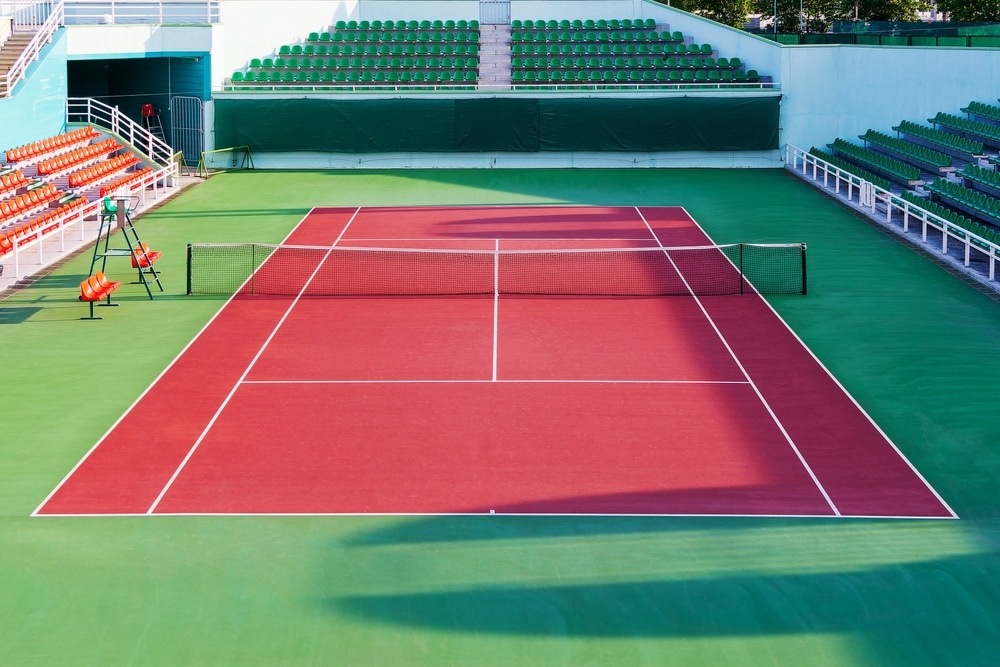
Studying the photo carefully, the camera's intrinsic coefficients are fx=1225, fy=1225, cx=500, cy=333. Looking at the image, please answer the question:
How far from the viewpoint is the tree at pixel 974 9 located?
51531mm

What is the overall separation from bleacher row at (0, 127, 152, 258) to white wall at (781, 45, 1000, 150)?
21.2 meters

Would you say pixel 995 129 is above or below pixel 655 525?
above

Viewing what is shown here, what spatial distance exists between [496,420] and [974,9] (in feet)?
142

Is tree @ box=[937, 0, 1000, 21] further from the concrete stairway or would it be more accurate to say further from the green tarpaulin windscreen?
the concrete stairway

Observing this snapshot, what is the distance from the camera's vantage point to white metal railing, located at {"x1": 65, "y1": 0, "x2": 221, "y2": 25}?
40.6 metres

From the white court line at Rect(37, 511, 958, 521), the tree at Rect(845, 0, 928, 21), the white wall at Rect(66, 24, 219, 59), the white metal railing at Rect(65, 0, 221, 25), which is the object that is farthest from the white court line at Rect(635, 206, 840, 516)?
the tree at Rect(845, 0, 928, 21)

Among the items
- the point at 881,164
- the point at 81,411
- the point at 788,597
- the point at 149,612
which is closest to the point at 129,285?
the point at 81,411

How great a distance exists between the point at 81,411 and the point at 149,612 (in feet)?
20.9

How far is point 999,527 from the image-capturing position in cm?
1327

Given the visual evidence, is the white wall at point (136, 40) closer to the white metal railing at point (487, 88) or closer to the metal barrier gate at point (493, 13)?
the white metal railing at point (487, 88)

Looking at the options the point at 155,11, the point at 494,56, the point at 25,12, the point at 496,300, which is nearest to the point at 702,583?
the point at 496,300

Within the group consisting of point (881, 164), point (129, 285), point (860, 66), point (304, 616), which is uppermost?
point (860, 66)

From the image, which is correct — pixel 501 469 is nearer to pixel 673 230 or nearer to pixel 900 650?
pixel 900 650

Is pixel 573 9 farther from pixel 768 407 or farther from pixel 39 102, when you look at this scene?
pixel 768 407
